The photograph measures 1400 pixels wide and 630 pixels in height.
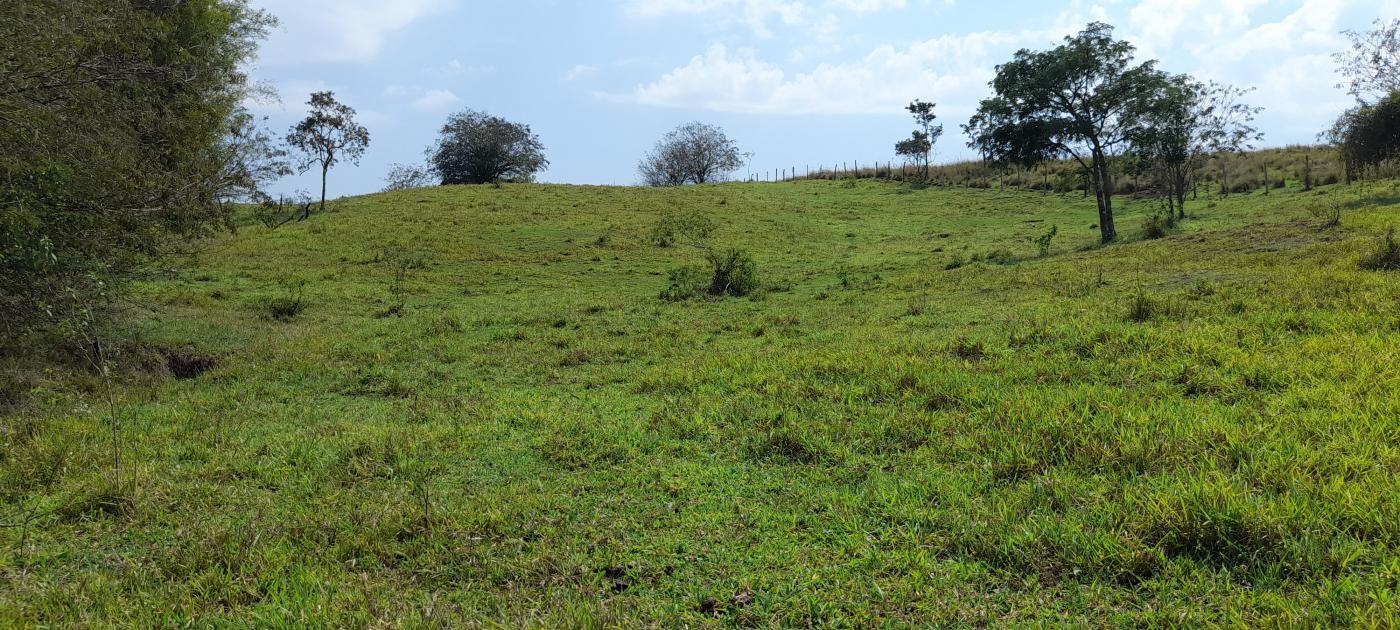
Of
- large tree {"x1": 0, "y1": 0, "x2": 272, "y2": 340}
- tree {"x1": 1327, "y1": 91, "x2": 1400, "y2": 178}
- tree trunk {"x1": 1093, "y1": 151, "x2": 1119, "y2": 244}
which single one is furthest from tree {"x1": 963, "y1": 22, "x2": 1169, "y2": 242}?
large tree {"x1": 0, "y1": 0, "x2": 272, "y2": 340}

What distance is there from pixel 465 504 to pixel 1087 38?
3130 cm

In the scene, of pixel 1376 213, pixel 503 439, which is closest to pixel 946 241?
pixel 1376 213

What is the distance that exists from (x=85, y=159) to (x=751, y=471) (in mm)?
8924

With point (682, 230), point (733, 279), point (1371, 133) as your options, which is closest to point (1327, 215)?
point (1371, 133)

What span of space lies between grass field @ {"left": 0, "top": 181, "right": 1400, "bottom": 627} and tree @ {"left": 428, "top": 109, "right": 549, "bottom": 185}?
2115 inches

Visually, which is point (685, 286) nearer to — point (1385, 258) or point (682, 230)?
point (682, 230)

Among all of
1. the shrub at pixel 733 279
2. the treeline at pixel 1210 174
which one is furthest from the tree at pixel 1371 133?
the shrub at pixel 733 279

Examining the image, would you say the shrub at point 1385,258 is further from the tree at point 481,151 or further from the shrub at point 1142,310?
the tree at point 481,151

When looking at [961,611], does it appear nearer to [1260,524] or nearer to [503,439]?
[1260,524]

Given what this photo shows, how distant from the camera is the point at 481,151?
210 ft

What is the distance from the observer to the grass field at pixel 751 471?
3.67 meters

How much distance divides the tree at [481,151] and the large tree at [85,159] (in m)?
53.6

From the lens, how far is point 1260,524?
12.3ft

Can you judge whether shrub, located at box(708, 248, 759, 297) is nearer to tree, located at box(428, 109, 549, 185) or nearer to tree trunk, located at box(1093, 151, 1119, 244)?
tree trunk, located at box(1093, 151, 1119, 244)
